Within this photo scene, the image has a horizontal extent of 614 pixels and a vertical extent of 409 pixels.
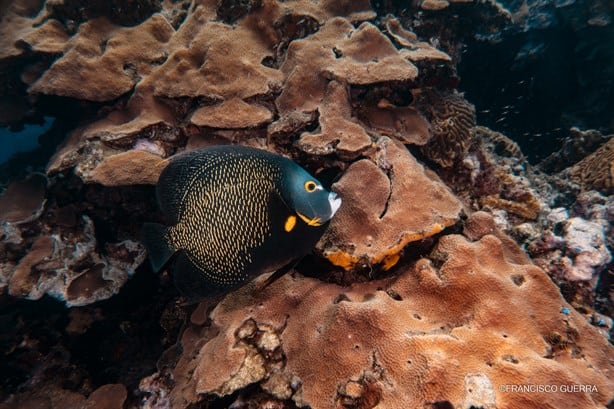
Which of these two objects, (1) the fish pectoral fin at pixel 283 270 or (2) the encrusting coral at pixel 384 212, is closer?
(1) the fish pectoral fin at pixel 283 270

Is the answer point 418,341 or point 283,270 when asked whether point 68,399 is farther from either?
point 418,341

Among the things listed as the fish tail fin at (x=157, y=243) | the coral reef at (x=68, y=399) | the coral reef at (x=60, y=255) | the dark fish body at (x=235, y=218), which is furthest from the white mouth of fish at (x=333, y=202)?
the coral reef at (x=68, y=399)

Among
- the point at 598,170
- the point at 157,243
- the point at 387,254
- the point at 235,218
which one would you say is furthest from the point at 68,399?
the point at 598,170

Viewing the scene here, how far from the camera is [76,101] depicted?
461 cm

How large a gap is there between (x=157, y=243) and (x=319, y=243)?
1203 mm

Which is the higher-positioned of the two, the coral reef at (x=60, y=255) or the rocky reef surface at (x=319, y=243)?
the rocky reef surface at (x=319, y=243)

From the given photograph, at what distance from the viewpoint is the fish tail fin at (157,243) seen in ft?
6.59

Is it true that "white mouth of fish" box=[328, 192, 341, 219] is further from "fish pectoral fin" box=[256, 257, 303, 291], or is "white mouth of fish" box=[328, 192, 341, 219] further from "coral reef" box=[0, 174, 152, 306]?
"coral reef" box=[0, 174, 152, 306]

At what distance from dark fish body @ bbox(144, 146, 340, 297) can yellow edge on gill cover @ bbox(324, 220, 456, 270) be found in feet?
2.21

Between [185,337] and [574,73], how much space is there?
32.6ft

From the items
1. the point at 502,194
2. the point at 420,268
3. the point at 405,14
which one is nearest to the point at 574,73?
the point at 405,14

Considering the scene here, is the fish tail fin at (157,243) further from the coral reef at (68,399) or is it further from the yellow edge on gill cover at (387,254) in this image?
the coral reef at (68,399)

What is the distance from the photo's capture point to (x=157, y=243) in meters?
2.02

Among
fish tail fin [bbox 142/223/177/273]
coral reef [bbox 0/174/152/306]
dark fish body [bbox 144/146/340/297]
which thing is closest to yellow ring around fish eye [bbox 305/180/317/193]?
dark fish body [bbox 144/146/340/297]
